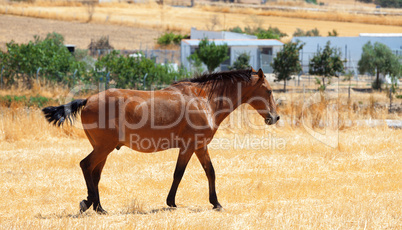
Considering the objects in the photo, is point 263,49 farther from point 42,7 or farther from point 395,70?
point 42,7

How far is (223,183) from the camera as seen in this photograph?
1004 centimetres

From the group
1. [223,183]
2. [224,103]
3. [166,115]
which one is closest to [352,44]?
[223,183]

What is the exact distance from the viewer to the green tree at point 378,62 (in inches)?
1419

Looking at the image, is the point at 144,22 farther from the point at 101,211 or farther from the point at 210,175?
the point at 101,211

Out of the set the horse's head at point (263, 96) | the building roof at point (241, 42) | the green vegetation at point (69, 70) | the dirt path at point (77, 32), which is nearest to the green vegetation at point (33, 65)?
the green vegetation at point (69, 70)

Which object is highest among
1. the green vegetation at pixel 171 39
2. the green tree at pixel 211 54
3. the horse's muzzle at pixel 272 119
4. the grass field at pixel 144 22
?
the grass field at pixel 144 22

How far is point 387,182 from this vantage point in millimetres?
9977

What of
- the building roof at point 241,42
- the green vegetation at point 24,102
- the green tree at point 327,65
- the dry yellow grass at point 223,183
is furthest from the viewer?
the building roof at point 241,42

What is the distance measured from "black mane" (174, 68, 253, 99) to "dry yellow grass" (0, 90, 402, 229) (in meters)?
1.92

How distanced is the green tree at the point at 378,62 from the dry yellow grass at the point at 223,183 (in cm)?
2221

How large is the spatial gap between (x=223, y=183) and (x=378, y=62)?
98.6 ft

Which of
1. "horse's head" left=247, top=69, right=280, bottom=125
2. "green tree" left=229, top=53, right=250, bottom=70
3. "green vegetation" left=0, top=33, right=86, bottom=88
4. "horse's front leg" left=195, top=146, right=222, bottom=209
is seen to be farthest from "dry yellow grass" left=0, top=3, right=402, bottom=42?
"horse's front leg" left=195, top=146, right=222, bottom=209

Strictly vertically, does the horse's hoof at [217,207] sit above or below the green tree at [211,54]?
below

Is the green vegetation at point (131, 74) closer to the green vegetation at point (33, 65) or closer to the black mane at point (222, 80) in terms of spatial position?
the green vegetation at point (33, 65)
